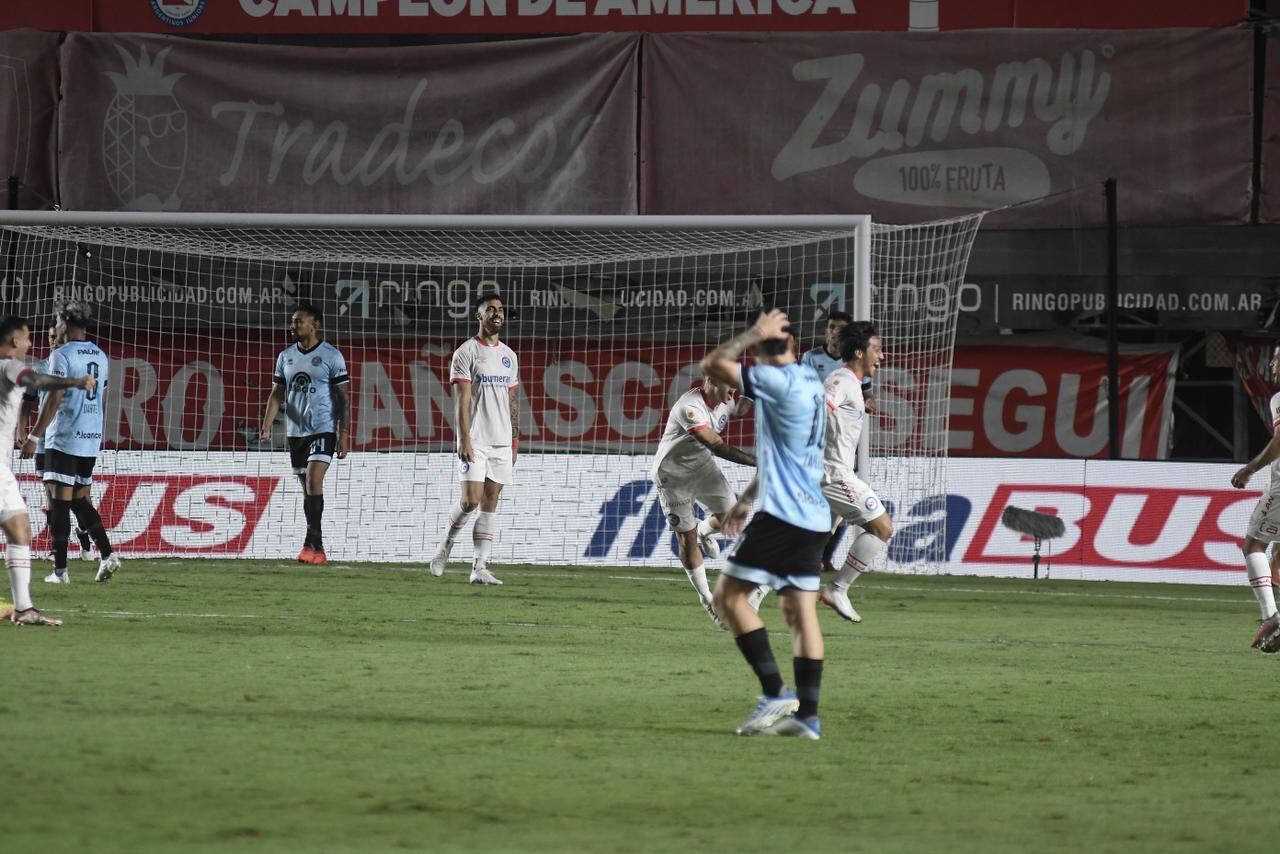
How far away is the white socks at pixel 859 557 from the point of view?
1250cm

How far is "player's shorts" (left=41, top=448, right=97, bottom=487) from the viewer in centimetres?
1459

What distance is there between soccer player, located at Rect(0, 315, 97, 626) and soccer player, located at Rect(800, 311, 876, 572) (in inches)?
209

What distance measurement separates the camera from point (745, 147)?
69.3 ft

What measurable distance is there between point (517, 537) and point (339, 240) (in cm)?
451

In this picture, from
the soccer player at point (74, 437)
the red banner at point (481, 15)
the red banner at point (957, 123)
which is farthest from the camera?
the red banner at point (481, 15)

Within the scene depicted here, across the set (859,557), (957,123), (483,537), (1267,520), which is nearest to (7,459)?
(483,537)

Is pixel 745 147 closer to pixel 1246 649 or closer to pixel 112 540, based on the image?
pixel 112 540

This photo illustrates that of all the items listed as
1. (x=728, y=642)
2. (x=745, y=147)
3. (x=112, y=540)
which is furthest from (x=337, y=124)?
(x=728, y=642)

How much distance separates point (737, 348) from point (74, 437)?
28.6 ft

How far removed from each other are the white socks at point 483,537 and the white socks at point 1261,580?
605 centimetres

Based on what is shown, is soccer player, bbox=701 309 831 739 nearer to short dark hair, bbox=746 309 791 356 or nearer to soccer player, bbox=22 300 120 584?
short dark hair, bbox=746 309 791 356

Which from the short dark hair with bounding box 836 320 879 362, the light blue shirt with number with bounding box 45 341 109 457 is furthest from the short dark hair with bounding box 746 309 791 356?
the light blue shirt with number with bounding box 45 341 109 457

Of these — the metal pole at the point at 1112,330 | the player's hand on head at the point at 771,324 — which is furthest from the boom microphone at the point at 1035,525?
the player's hand on head at the point at 771,324

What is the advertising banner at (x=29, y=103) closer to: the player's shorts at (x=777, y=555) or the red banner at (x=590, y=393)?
the red banner at (x=590, y=393)
